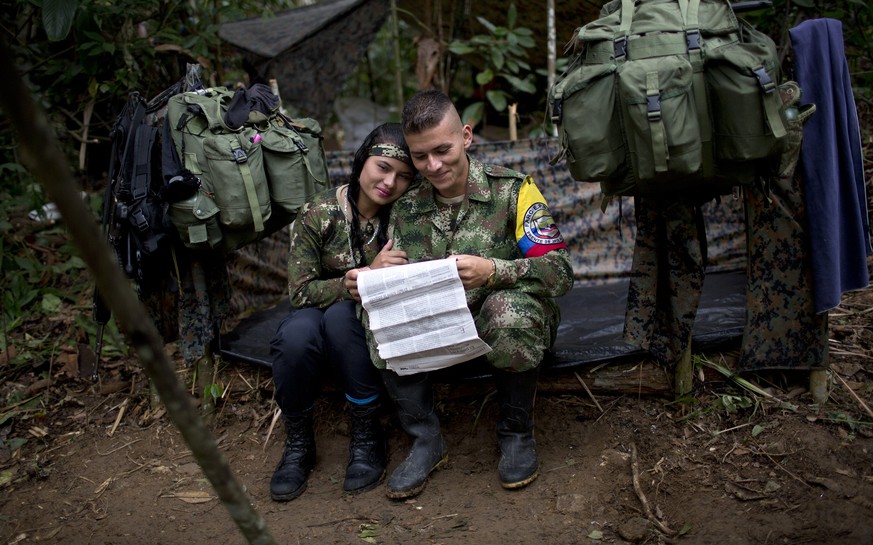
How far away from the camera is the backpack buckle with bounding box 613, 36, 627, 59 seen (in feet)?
8.43

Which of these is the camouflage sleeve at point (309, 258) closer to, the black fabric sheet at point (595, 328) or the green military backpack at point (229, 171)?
the green military backpack at point (229, 171)

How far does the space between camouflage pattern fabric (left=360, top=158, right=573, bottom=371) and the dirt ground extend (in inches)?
22.2

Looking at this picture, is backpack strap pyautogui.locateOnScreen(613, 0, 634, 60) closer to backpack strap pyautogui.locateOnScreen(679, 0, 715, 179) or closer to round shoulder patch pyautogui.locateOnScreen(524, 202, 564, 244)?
backpack strap pyautogui.locateOnScreen(679, 0, 715, 179)

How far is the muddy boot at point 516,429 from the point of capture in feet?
9.46

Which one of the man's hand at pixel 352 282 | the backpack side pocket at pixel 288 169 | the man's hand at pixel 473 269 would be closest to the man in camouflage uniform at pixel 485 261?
the man's hand at pixel 473 269

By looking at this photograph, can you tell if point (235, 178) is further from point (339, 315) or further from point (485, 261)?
point (485, 261)

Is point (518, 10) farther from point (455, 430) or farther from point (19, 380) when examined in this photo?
point (19, 380)

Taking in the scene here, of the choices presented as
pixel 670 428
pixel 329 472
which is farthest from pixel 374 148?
pixel 670 428

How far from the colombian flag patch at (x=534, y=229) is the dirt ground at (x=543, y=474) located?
80 cm

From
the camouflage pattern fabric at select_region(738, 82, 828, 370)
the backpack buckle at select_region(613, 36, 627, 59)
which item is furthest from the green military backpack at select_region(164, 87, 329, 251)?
the camouflage pattern fabric at select_region(738, 82, 828, 370)

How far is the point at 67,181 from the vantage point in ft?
3.94

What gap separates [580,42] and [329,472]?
2.17 m

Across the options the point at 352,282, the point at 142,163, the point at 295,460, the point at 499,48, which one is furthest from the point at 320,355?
the point at 499,48

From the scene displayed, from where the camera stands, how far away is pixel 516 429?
2.97 metres
